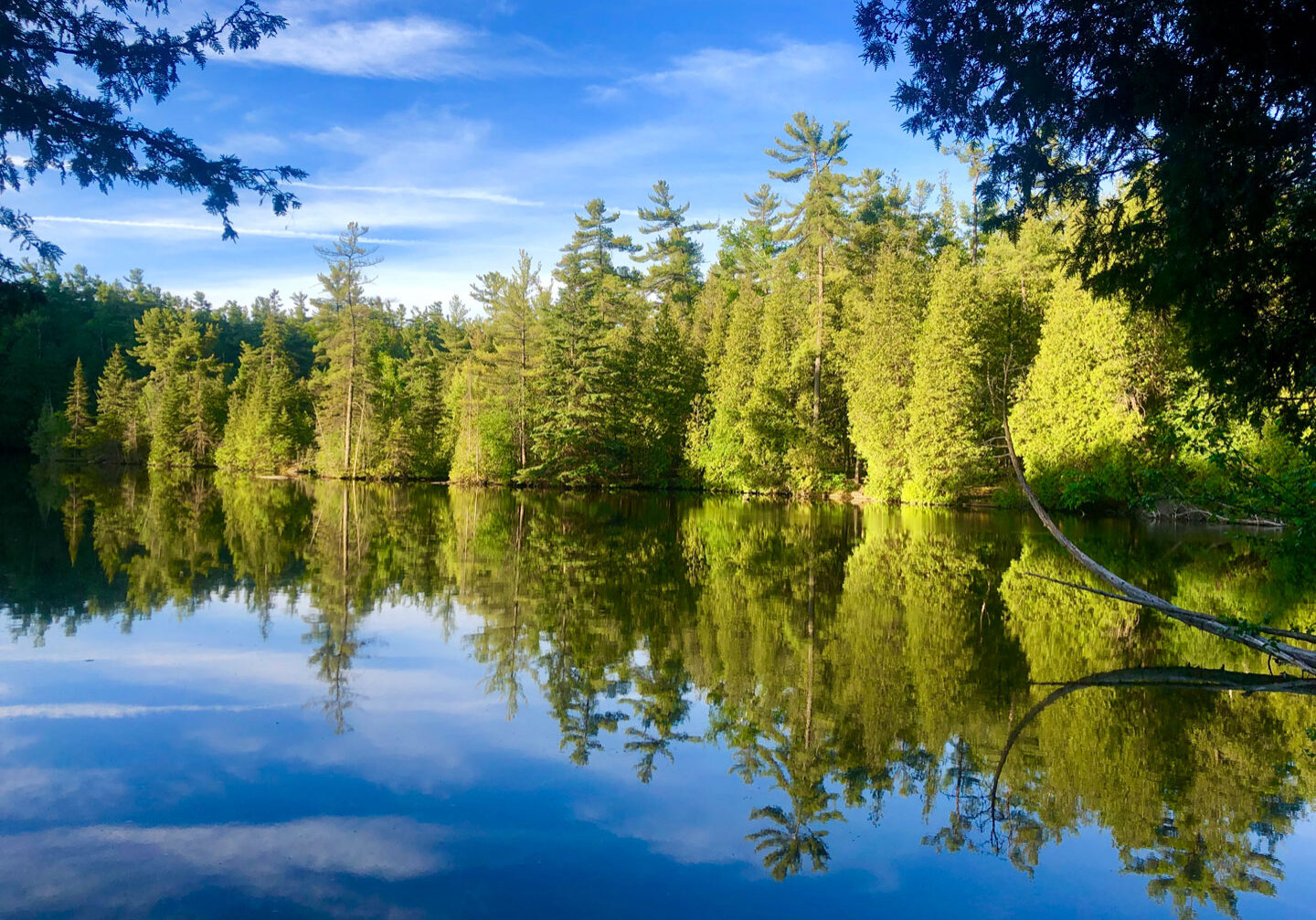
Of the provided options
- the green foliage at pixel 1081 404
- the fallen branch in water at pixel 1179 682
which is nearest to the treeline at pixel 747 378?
the green foliage at pixel 1081 404

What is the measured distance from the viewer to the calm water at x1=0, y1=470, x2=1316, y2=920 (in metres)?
4.12

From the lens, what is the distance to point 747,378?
125 ft

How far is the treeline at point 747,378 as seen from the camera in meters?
28.2

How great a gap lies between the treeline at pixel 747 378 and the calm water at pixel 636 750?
648 inches

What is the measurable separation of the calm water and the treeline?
16.4 m

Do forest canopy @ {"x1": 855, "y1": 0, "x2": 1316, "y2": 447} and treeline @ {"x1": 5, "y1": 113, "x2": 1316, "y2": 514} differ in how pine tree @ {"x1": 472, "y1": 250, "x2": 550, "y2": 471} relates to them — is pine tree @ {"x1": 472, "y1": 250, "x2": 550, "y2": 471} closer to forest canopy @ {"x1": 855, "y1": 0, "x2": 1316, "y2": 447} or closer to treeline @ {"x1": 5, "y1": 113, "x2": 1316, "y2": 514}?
treeline @ {"x1": 5, "y1": 113, "x2": 1316, "y2": 514}

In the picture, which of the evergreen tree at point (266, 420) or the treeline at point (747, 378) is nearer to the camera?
the treeline at point (747, 378)

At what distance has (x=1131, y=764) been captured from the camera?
555 centimetres

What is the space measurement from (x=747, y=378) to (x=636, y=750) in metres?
32.9

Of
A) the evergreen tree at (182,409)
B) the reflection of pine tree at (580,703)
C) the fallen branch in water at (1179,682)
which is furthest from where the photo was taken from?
the evergreen tree at (182,409)

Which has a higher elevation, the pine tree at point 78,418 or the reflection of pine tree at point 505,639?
the pine tree at point 78,418

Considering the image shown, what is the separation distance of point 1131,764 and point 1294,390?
2844 mm

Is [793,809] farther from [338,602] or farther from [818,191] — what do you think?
[818,191]

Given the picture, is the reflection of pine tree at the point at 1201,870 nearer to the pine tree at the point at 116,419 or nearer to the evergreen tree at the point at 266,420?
the evergreen tree at the point at 266,420
